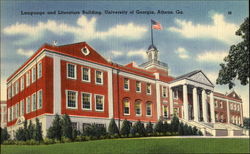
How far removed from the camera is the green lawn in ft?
39.6

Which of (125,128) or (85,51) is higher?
(85,51)

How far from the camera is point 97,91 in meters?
17.8

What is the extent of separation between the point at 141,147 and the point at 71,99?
5.20 meters

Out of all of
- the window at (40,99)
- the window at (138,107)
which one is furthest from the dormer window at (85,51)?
the window at (138,107)

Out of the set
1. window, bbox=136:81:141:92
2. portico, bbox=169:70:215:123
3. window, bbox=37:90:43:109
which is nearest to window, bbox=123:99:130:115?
window, bbox=136:81:141:92

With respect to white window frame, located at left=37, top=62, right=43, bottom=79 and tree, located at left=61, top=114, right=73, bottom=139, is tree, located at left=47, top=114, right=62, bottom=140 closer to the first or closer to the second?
tree, located at left=61, top=114, right=73, bottom=139

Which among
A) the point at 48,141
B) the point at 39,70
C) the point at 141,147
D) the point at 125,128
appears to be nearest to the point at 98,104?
the point at 125,128

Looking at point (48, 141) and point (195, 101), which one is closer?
point (48, 141)

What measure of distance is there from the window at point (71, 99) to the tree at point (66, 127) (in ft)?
4.09

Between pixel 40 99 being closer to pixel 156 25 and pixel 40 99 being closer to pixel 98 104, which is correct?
pixel 98 104

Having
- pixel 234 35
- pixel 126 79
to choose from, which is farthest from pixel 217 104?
pixel 234 35

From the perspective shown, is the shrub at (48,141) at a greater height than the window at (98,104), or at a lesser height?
lesser

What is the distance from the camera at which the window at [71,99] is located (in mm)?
15820

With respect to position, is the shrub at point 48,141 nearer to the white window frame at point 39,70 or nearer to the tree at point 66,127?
the tree at point 66,127
